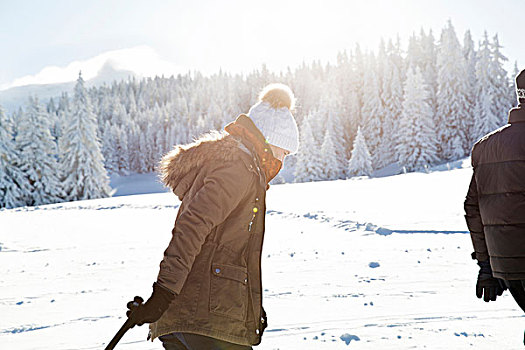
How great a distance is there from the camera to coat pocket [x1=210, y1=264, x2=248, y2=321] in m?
2.04

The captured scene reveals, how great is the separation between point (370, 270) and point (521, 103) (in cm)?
436

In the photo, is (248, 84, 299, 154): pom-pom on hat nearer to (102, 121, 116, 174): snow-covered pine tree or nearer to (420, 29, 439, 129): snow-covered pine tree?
(420, 29, 439, 129): snow-covered pine tree

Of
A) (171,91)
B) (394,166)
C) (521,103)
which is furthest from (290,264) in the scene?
(171,91)

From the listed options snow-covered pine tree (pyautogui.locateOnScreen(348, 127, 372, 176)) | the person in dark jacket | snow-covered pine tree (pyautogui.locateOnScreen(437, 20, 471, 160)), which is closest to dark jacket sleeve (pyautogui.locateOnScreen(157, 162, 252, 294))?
the person in dark jacket

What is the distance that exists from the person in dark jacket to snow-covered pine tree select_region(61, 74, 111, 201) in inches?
1556

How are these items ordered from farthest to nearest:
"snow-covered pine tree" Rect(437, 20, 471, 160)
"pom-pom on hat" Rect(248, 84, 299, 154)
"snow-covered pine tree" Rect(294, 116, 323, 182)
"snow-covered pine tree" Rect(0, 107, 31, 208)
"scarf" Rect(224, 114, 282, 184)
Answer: "snow-covered pine tree" Rect(294, 116, 323, 182) < "snow-covered pine tree" Rect(437, 20, 471, 160) < "snow-covered pine tree" Rect(0, 107, 31, 208) < "pom-pom on hat" Rect(248, 84, 299, 154) < "scarf" Rect(224, 114, 282, 184)

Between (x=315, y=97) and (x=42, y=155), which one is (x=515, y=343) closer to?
(x=42, y=155)

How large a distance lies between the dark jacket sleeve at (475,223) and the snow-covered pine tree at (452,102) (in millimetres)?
48423

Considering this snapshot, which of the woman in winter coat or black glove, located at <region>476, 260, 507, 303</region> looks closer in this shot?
the woman in winter coat

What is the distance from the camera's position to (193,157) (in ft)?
7.17

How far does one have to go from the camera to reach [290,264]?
7.59 metres

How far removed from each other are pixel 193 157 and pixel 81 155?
39.9 m

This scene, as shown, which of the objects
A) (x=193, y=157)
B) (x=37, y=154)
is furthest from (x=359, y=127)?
(x=193, y=157)

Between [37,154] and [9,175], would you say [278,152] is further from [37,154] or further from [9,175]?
[37,154]
